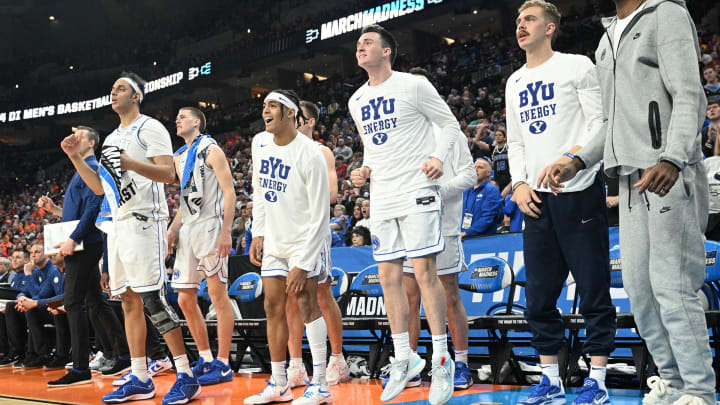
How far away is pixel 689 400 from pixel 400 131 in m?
2.21

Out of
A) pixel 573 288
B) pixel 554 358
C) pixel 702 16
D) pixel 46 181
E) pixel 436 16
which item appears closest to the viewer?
pixel 554 358

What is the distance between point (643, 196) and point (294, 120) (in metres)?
2.36

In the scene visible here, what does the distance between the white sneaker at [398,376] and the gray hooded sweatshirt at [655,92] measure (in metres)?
1.56

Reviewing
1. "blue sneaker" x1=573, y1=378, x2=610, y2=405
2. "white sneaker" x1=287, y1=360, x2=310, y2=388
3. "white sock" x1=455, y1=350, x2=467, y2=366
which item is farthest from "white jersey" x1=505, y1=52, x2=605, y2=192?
"white sneaker" x1=287, y1=360, x2=310, y2=388

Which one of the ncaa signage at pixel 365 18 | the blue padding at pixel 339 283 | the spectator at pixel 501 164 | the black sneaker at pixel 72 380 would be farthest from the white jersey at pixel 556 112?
the ncaa signage at pixel 365 18

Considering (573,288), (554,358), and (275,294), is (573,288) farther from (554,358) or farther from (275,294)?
(275,294)

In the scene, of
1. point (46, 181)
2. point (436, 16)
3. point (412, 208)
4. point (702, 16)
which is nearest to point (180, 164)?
point (412, 208)

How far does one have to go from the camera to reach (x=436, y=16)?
23234mm

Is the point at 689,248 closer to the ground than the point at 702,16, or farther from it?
closer to the ground

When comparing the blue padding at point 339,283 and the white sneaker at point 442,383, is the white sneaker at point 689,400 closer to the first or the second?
the white sneaker at point 442,383

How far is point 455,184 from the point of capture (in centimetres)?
480

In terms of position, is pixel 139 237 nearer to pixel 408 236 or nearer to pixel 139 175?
pixel 139 175

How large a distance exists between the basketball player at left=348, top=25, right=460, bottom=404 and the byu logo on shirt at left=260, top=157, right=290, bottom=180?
0.52 m

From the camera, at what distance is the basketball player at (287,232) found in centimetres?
395
